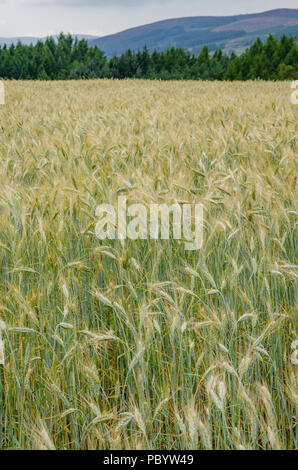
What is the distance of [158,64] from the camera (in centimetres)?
2994

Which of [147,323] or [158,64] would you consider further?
[158,64]

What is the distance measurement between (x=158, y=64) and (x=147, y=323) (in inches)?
1190

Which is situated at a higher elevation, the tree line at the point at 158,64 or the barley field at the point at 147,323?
the tree line at the point at 158,64

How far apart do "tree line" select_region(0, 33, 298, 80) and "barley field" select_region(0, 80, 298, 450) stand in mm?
23733

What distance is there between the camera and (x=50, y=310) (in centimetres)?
173

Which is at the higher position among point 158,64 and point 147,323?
point 158,64

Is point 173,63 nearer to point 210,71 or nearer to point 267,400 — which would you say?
point 210,71

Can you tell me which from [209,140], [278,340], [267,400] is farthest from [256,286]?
[209,140]

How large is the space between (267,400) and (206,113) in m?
5.77

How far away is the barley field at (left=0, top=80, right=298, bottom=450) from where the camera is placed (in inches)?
56.6

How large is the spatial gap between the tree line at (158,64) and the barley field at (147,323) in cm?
2373

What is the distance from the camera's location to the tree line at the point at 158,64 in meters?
25.8

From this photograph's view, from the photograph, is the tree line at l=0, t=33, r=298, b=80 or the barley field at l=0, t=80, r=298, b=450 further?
the tree line at l=0, t=33, r=298, b=80

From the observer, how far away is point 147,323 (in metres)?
1.55
